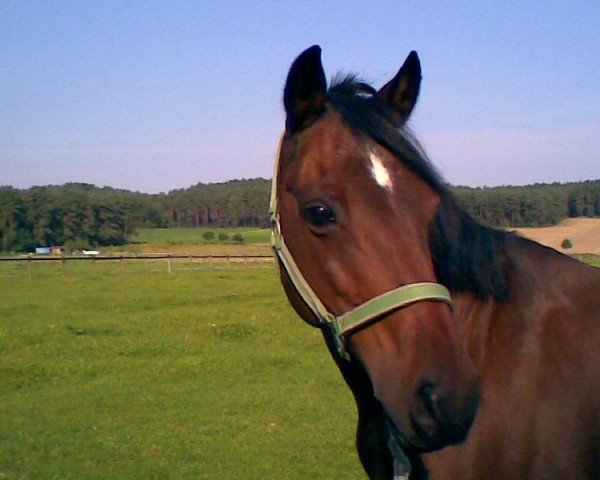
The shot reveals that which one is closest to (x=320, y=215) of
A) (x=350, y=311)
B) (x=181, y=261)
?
(x=350, y=311)

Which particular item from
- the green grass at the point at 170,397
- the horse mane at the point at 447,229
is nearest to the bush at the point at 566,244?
the green grass at the point at 170,397

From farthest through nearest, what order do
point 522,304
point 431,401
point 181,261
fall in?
1. point 181,261
2. point 522,304
3. point 431,401

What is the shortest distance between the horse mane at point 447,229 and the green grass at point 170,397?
451 cm

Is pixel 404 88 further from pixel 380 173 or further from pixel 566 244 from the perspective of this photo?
pixel 566 244

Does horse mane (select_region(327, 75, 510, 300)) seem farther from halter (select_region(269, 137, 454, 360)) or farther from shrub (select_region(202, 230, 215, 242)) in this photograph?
shrub (select_region(202, 230, 215, 242))

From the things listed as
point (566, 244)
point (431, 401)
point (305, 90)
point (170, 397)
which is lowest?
point (170, 397)

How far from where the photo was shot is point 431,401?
1846 millimetres

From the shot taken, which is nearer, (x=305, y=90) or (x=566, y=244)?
(x=305, y=90)

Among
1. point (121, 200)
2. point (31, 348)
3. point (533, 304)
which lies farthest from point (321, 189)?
point (121, 200)

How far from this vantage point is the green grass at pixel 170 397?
264 inches

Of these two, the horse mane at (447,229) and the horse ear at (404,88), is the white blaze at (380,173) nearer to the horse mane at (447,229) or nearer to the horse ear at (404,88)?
the horse mane at (447,229)

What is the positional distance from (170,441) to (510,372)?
5921 millimetres

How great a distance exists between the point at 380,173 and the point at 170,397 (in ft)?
26.6

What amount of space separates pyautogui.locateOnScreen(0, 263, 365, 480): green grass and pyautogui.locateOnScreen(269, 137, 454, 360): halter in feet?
14.7
